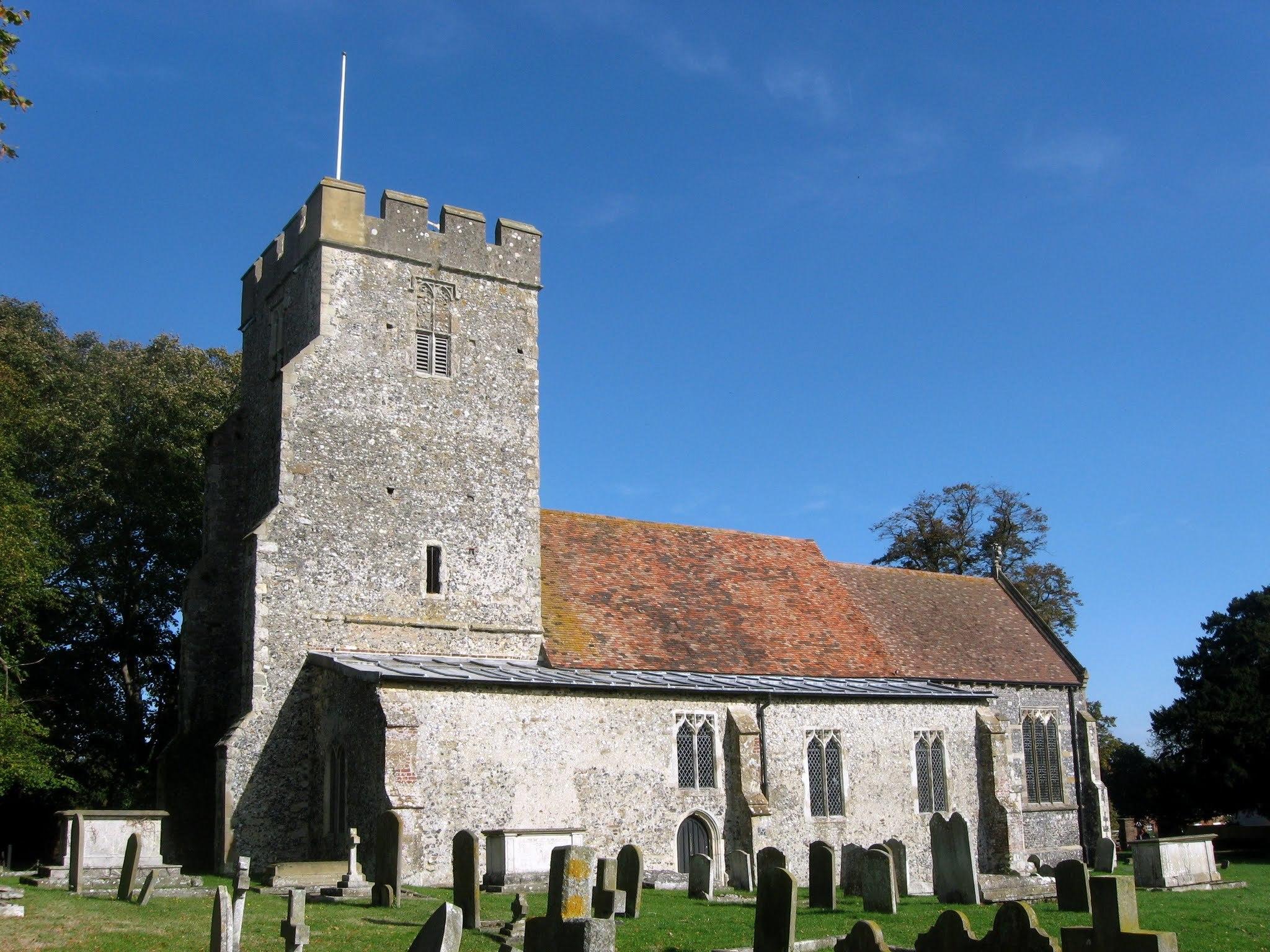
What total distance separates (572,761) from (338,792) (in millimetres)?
4174

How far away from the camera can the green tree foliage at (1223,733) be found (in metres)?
34.8

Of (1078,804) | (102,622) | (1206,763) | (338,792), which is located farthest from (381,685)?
(1206,763)

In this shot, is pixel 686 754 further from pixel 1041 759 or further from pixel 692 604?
pixel 1041 759

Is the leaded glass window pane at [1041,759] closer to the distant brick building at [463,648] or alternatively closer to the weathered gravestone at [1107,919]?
the distant brick building at [463,648]

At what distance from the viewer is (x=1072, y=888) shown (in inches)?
626

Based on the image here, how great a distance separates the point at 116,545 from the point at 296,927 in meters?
24.9

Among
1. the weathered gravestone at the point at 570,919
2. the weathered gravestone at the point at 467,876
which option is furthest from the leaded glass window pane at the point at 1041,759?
the weathered gravestone at the point at 570,919

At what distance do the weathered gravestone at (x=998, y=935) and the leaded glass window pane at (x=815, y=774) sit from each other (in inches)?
522

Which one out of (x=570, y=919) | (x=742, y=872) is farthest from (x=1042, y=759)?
(x=570, y=919)

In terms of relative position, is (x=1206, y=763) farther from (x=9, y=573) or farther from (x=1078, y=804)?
(x=9, y=573)

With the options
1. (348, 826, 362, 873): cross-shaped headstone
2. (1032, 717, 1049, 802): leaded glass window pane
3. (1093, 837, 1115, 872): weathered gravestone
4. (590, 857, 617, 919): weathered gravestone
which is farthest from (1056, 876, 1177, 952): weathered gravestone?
(1032, 717, 1049, 802): leaded glass window pane

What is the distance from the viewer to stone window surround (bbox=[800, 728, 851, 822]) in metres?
23.7

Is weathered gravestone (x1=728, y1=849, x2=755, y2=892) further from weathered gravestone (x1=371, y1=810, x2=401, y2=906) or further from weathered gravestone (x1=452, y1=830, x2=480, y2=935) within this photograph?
weathered gravestone (x1=452, y1=830, x2=480, y2=935)

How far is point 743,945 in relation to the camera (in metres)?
12.8
